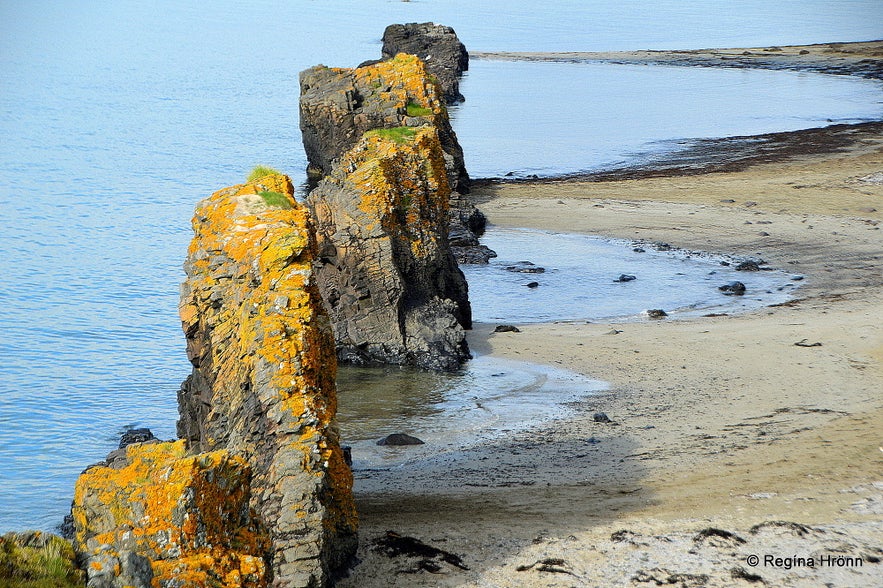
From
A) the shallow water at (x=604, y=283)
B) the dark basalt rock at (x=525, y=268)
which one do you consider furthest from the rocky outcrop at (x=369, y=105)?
the dark basalt rock at (x=525, y=268)

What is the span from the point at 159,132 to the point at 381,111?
2298cm

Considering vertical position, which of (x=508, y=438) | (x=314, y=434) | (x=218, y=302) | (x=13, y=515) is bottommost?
(x=13, y=515)

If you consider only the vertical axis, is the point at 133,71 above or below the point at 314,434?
above

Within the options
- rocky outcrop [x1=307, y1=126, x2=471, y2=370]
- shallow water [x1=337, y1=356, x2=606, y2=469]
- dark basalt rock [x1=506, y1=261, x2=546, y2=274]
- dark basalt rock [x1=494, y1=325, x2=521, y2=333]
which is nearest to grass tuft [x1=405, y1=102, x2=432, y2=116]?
dark basalt rock [x1=506, y1=261, x2=546, y2=274]

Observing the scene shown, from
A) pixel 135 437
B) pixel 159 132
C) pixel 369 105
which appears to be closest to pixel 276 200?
pixel 135 437

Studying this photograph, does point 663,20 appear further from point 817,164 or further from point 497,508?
point 497,508

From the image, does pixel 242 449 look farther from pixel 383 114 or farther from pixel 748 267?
pixel 383 114

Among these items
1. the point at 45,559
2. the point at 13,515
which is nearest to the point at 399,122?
the point at 13,515

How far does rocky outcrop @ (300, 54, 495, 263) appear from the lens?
27.9 metres

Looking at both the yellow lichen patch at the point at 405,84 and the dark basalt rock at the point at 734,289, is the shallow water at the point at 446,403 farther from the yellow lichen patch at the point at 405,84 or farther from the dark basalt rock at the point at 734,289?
the yellow lichen patch at the point at 405,84

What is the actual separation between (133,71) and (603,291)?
54704mm

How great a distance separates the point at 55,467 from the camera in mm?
15469

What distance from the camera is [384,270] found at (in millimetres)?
17484

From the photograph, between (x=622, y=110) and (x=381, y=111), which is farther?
(x=622, y=110)
